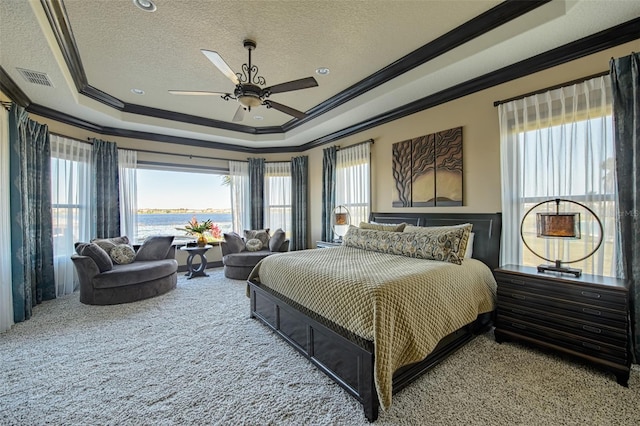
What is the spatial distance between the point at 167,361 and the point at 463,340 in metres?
2.74

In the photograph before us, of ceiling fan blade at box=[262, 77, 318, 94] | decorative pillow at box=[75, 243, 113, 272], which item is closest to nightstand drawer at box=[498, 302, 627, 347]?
Result: ceiling fan blade at box=[262, 77, 318, 94]

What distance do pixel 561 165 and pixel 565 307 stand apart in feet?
4.74

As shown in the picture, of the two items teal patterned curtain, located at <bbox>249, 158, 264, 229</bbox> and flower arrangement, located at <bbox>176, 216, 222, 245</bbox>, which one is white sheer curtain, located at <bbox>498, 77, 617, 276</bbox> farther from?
flower arrangement, located at <bbox>176, 216, 222, 245</bbox>

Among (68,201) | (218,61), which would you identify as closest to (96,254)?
(68,201)

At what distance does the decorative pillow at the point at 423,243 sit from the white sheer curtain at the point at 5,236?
4.17 m

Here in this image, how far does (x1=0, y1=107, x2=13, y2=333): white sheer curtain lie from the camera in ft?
9.86

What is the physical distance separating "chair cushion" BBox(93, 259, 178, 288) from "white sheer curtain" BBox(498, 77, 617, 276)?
190 inches

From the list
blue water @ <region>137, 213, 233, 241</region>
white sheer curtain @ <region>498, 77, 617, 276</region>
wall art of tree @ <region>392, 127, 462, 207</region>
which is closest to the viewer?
white sheer curtain @ <region>498, 77, 617, 276</region>

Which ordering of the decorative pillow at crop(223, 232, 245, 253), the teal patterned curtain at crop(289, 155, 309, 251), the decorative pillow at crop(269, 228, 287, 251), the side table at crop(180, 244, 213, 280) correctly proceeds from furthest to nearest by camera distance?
the teal patterned curtain at crop(289, 155, 309, 251), the decorative pillow at crop(269, 228, 287, 251), the decorative pillow at crop(223, 232, 245, 253), the side table at crop(180, 244, 213, 280)

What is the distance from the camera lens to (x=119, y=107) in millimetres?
4613

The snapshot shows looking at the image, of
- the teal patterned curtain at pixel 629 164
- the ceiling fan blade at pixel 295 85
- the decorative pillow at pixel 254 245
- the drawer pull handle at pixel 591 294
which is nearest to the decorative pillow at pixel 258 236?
the decorative pillow at pixel 254 245

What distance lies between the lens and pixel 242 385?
206 centimetres

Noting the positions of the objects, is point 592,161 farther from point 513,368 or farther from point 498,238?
point 513,368

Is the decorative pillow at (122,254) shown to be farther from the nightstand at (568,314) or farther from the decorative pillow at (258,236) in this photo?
the nightstand at (568,314)
